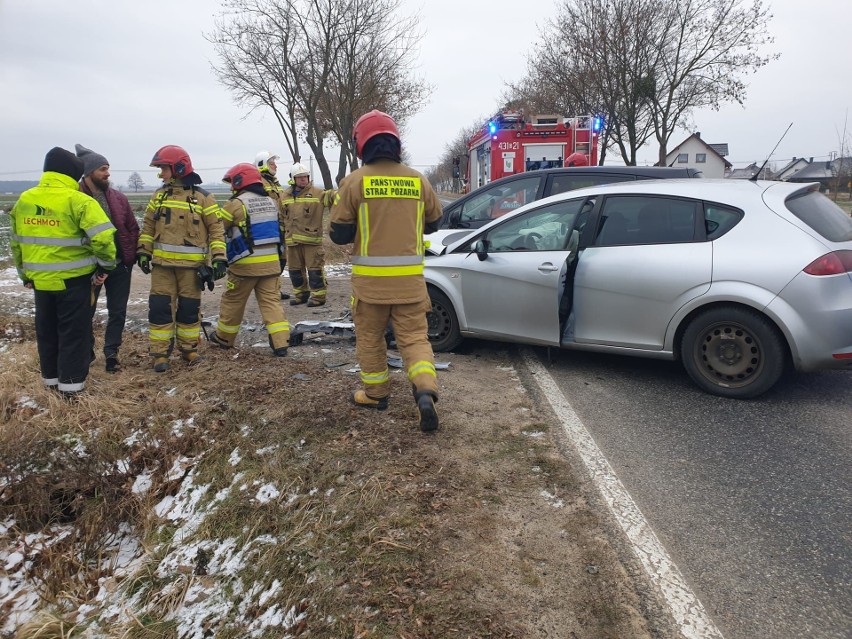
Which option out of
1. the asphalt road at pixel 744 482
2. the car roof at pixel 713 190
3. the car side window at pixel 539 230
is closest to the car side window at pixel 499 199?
the car side window at pixel 539 230

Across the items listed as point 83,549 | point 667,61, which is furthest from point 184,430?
point 667,61

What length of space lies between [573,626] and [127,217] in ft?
16.9

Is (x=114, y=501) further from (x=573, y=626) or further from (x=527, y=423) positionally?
(x=573, y=626)

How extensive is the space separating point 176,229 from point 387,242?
234 cm

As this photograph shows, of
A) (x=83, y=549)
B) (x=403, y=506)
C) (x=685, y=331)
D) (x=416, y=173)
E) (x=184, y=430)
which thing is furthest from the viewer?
(x=685, y=331)

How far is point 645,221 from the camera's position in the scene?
4.91 meters

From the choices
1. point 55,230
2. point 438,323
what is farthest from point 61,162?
point 438,323

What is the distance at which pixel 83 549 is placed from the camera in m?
3.72

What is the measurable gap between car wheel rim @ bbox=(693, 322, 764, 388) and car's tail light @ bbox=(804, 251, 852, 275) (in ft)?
1.90

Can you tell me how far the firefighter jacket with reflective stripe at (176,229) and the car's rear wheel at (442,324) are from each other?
1.98m

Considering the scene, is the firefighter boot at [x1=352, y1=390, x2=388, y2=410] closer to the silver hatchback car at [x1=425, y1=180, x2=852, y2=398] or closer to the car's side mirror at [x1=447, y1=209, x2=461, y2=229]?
the silver hatchback car at [x1=425, y1=180, x2=852, y2=398]

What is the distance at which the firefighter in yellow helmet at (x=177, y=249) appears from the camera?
5230 mm

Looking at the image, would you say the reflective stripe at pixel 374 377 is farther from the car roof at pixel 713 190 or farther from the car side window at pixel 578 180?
the car side window at pixel 578 180

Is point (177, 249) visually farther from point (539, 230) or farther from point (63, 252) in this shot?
point (539, 230)
